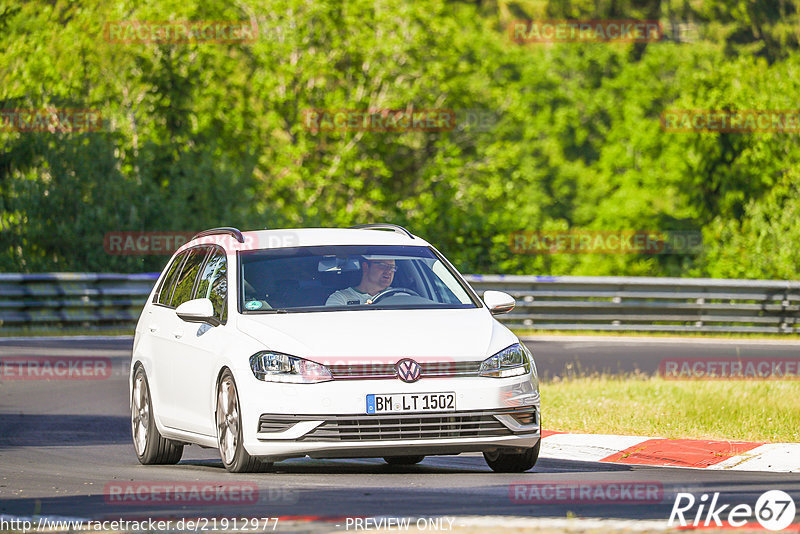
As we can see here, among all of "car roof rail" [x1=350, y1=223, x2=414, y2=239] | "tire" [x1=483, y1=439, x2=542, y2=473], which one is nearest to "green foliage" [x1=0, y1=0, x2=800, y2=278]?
"car roof rail" [x1=350, y1=223, x2=414, y2=239]

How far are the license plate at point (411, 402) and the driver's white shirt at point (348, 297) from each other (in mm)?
1093

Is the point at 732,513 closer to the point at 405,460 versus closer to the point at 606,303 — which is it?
the point at 405,460

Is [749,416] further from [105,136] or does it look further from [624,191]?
[624,191]

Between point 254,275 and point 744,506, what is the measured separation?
3.82m

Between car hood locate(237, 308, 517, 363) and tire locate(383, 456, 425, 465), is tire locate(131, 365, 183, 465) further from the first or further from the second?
car hood locate(237, 308, 517, 363)
